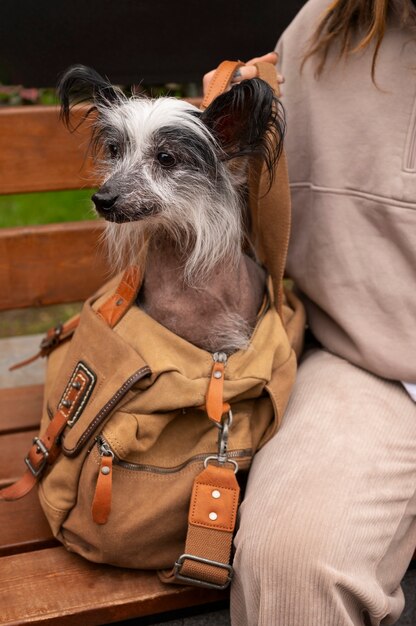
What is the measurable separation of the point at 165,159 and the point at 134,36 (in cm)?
69

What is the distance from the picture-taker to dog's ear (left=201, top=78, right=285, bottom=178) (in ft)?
4.15

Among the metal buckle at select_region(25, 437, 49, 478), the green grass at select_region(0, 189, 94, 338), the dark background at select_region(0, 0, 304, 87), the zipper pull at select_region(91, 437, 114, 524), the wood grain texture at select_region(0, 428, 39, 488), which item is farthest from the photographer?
the green grass at select_region(0, 189, 94, 338)

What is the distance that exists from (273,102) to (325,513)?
26.6 inches

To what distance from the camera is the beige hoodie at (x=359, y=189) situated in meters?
1.56

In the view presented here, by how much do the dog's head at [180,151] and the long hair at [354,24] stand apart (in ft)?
0.98

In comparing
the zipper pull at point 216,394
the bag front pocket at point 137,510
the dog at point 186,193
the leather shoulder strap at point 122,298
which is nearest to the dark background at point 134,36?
the dog at point 186,193

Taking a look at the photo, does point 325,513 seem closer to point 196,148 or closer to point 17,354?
point 196,148

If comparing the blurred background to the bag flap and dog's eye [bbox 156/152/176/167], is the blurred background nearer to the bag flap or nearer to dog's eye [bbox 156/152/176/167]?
dog's eye [bbox 156/152/176/167]

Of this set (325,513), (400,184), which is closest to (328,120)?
(400,184)

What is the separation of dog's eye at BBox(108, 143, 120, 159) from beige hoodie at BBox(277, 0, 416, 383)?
469 mm

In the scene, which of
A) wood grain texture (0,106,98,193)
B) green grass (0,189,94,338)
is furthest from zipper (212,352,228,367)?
green grass (0,189,94,338)

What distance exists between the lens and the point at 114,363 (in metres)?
1.42

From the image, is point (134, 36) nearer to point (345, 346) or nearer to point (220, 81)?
point (220, 81)

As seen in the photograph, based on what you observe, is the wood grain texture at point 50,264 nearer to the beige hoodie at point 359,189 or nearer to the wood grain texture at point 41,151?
the wood grain texture at point 41,151
